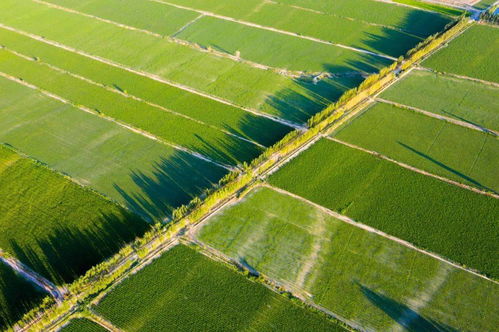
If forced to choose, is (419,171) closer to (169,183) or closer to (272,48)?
(169,183)

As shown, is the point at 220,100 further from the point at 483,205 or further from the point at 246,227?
the point at 483,205

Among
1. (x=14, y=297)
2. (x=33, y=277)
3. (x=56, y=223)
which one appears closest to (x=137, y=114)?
(x=56, y=223)

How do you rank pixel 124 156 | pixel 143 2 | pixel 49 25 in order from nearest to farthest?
pixel 124 156 → pixel 49 25 → pixel 143 2

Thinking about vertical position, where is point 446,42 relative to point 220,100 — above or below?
above

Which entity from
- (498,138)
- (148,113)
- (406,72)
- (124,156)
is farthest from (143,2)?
(498,138)

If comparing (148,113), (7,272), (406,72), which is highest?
(406,72)

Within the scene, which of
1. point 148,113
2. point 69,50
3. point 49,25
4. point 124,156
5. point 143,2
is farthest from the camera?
point 143,2

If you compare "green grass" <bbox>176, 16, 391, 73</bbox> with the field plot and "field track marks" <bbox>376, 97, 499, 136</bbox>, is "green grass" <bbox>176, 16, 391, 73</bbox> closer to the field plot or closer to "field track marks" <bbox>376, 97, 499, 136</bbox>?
"field track marks" <bbox>376, 97, 499, 136</bbox>
